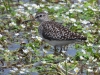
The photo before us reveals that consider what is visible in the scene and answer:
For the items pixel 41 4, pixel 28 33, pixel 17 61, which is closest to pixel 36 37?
pixel 28 33

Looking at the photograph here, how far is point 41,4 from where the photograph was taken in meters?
16.3

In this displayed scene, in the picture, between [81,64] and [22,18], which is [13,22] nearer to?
[22,18]

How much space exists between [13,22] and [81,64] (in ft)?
10.6

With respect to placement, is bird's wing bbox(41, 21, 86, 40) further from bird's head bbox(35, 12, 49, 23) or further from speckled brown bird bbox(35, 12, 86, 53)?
bird's head bbox(35, 12, 49, 23)

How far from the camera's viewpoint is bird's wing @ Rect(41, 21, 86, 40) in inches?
491

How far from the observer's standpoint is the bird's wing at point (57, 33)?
12469 mm

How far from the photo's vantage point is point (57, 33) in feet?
41.5

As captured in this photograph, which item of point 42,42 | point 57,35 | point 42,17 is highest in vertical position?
point 42,17

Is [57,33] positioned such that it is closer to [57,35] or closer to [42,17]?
[57,35]

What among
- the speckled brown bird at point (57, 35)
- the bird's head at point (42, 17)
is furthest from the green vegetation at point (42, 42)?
the bird's head at point (42, 17)

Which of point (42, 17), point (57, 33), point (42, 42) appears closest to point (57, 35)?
point (57, 33)

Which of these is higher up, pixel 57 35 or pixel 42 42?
pixel 57 35

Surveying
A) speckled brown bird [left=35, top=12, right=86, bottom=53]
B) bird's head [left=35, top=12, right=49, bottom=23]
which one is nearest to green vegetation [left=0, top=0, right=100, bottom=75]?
speckled brown bird [left=35, top=12, right=86, bottom=53]

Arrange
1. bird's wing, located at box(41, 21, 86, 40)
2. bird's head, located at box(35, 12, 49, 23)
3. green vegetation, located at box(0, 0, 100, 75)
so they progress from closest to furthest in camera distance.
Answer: green vegetation, located at box(0, 0, 100, 75) → bird's wing, located at box(41, 21, 86, 40) → bird's head, located at box(35, 12, 49, 23)
